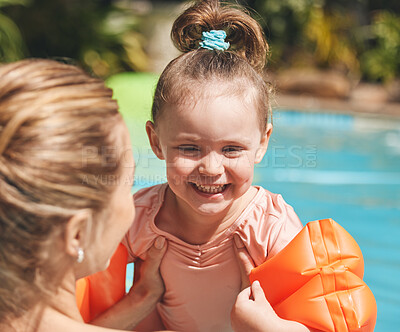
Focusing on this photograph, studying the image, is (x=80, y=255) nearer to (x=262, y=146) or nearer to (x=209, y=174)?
(x=209, y=174)

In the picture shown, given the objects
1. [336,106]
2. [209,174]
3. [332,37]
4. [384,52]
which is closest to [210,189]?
[209,174]

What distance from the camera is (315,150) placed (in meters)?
8.84

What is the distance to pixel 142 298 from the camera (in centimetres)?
249

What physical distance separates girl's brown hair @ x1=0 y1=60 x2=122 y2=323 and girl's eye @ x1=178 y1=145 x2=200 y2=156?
0.67m

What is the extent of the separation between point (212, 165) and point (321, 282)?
0.61 m

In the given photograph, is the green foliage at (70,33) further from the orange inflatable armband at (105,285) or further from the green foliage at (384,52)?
the orange inflatable armband at (105,285)

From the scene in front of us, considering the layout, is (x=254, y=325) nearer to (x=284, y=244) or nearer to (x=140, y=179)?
(x=284, y=244)

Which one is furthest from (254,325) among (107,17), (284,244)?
(107,17)

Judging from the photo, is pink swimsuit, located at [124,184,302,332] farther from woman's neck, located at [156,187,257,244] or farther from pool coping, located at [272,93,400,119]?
pool coping, located at [272,93,400,119]

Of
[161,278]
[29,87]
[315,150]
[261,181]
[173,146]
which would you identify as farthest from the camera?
[315,150]

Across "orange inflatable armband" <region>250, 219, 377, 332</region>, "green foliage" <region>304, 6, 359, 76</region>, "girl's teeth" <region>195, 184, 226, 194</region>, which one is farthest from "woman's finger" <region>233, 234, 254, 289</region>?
"green foliage" <region>304, 6, 359, 76</region>

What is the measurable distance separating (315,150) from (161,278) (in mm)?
6731

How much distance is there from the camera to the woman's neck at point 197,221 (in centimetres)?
238

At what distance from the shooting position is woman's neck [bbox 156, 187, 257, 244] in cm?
238
